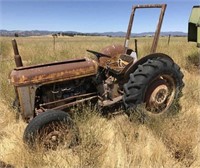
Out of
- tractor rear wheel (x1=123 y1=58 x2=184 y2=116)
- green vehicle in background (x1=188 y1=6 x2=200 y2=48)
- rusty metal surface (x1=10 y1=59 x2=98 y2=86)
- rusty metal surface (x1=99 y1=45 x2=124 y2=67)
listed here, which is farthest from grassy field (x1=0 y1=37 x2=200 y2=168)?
green vehicle in background (x1=188 y1=6 x2=200 y2=48)

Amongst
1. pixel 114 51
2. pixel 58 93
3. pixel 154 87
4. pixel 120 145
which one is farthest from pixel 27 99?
pixel 114 51

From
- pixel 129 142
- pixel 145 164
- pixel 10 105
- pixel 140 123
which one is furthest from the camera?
pixel 10 105

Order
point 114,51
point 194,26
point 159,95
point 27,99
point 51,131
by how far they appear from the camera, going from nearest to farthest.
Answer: point 51,131, point 27,99, point 159,95, point 114,51, point 194,26

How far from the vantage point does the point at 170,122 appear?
14.4 feet

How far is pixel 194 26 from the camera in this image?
9.70 m

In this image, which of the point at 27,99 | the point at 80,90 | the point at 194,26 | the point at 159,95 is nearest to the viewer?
the point at 27,99

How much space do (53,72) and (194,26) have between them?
679cm

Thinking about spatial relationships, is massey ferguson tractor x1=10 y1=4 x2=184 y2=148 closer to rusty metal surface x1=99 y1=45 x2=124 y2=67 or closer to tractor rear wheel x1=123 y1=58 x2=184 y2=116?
tractor rear wheel x1=123 y1=58 x2=184 y2=116

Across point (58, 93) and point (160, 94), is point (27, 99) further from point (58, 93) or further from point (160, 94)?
point (160, 94)

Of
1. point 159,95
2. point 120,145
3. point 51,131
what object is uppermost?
point 159,95

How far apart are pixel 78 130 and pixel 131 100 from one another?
103 centimetres

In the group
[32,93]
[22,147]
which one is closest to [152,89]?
[32,93]

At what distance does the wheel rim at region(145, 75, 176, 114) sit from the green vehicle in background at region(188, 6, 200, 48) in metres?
4.49

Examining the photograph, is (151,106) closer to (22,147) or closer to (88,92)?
(88,92)
